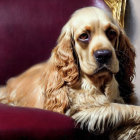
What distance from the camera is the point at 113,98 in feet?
4.42

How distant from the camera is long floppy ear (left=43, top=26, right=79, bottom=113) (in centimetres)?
128

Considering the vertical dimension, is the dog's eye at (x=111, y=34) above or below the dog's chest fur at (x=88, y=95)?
above

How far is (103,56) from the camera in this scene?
3.86 feet

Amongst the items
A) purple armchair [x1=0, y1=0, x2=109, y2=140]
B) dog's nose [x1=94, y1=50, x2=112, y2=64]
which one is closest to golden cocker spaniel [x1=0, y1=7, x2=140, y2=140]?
dog's nose [x1=94, y1=50, x2=112, y2=64]

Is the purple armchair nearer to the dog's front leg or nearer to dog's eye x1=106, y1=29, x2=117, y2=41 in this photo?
dog's eye x1=106, y1=29, x2=117, y2=41

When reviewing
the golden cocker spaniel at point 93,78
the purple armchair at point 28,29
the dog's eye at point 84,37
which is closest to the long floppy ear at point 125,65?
the golden cocker spaniel at point 93,78

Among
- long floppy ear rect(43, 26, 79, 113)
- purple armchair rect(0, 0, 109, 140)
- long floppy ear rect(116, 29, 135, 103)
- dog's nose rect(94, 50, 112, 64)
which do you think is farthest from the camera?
purple armchair rect(0, 0, 109, 140)

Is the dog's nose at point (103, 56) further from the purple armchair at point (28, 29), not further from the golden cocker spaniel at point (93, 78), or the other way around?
the purple armchair at point (28, 29)

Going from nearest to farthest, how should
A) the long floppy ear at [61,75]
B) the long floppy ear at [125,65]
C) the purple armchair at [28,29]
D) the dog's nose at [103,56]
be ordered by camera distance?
the dog's nose at [103,56]
the long floppy ear at [61,75]
the long floppy ear at [125,65]
the purple armchair at [28,29]

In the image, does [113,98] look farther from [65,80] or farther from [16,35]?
[16,35]

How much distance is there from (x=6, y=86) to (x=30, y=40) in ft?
0.85

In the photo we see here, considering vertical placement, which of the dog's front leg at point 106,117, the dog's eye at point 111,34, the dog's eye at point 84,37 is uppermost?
the dog's eye at point 111,34

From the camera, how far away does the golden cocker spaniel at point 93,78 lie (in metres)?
1.20

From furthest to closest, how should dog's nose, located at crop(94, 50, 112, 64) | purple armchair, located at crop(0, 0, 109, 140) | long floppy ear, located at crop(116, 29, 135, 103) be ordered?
purple armchair, located at crop(0, 0, 109, 140) < long floppy ear, located at crop(116, 29, 135, 103) < dog's nose, located at crop(94, 50, 112, 64)
